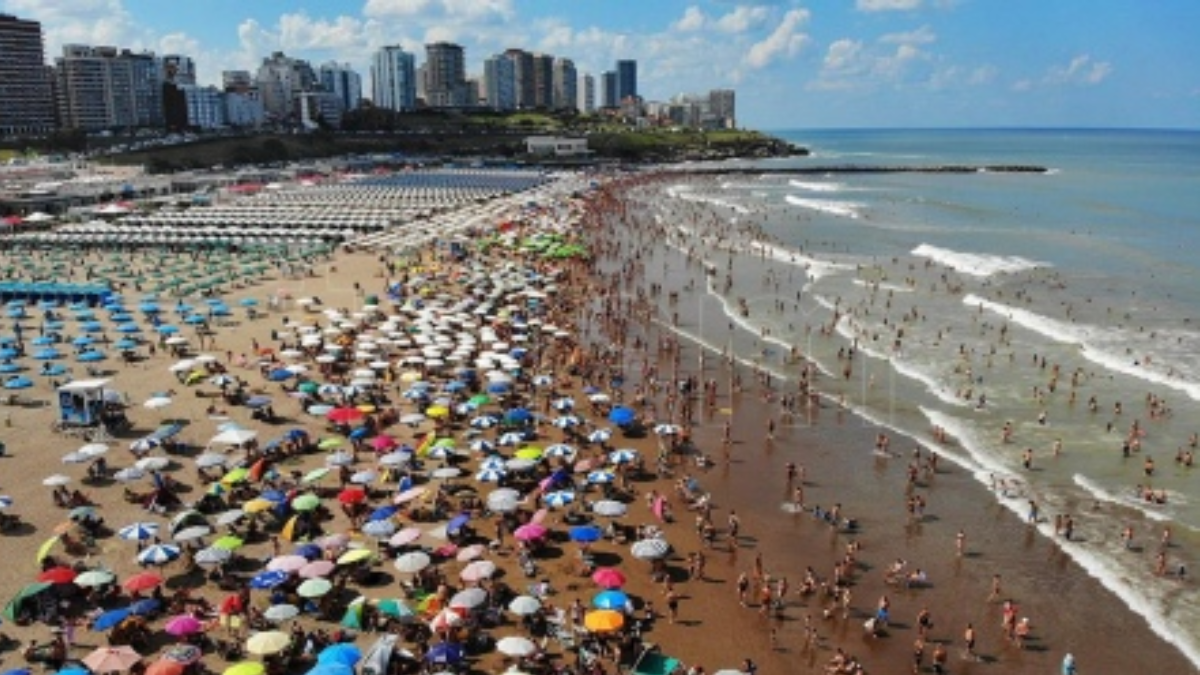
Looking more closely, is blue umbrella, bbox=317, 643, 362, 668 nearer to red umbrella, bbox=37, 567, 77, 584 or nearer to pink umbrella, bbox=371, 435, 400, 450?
red umbrella, bbox=37, 567, 77, 584

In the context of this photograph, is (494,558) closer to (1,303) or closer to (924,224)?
(1,303)

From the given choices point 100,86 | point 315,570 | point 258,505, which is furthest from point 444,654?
point 100,86

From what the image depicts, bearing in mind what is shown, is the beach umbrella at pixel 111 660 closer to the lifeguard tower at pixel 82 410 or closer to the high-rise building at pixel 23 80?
the lifeguard tower at pixel 82 410

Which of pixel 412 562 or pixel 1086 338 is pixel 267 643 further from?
pixel 1086 338

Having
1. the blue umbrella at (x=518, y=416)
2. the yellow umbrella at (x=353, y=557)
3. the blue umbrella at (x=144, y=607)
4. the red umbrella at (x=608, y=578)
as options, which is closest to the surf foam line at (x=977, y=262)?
the blue umbrella at (x=518, y=416)

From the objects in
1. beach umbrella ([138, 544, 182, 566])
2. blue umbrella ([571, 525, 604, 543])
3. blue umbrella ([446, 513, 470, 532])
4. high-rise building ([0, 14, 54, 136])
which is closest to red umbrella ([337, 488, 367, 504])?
blue umbrella ([446, 513, 470, 532])

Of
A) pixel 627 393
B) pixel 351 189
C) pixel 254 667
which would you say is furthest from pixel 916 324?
pixel 351 189

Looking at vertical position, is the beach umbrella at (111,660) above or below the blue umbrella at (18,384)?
below

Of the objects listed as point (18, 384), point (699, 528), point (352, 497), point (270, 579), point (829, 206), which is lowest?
point (699, 528)
